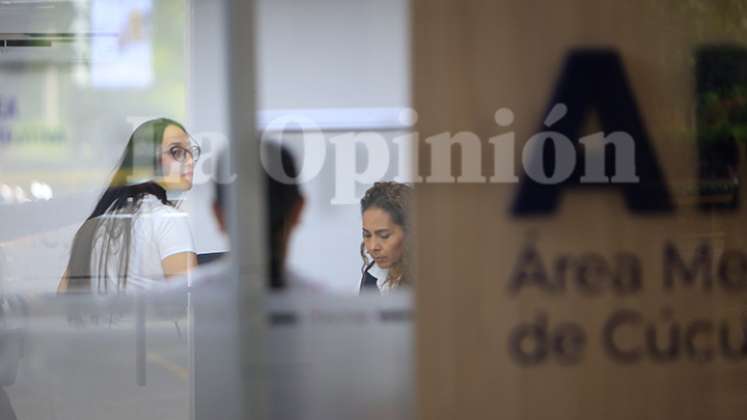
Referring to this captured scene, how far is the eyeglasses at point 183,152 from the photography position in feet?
11.0

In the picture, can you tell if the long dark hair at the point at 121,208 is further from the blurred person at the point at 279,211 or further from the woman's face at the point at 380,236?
the woman's face at the point at 380,236

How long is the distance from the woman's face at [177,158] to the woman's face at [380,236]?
538 millimetres

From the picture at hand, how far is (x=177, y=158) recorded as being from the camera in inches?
132

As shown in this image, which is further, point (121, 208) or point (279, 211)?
point (121, 208)

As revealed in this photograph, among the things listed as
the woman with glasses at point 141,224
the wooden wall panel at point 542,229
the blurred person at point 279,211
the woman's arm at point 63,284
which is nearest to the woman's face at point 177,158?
the woman with glasses at point 141,224

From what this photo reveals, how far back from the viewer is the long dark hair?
133 inches

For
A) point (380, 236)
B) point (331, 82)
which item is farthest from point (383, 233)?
point (331, 82)

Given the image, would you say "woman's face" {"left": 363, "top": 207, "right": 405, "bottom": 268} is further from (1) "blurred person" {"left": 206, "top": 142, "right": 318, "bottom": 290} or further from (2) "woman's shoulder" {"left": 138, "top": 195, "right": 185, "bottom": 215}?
(2) "woman's shoulder" {"left": 138, "top": 195, "right": 185, "bottom": 215}

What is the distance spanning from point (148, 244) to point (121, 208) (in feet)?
0.45

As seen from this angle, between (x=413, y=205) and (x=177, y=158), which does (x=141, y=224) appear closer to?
(x=177, y=158)

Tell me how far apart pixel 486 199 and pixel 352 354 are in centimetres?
61

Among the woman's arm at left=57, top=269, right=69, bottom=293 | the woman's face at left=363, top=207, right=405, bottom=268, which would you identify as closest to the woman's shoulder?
the woman's arm at left=57, top=269, right=69, bottom=293

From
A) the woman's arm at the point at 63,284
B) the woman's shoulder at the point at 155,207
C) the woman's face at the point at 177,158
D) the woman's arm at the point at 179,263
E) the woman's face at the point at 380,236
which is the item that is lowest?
the woman's arm at the point at 63,284

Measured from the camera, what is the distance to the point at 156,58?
3.40m
